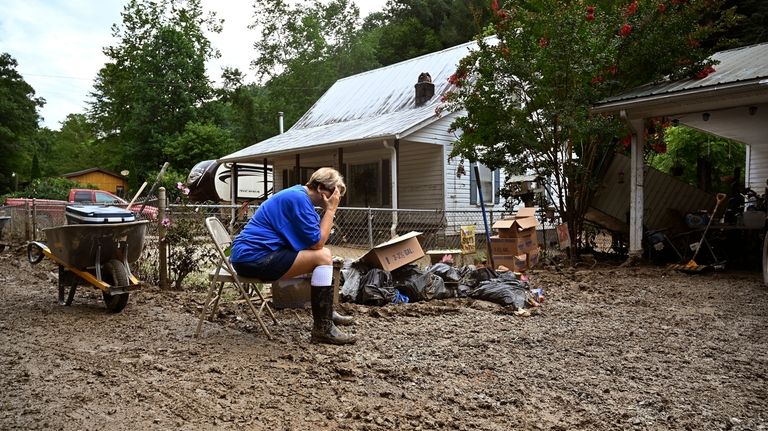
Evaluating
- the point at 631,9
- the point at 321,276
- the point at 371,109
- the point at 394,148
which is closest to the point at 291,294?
the point at 321,276

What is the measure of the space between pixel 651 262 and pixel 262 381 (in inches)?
335

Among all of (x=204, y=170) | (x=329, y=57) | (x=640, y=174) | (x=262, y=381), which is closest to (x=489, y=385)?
(x=262, y=381)

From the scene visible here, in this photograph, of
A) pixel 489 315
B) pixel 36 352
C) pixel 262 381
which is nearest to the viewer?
pixel 262 381

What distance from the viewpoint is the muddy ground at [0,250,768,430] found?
2816mm

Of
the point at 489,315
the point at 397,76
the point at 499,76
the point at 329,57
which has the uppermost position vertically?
the point at 329,57

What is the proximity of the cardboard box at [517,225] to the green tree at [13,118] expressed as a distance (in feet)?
137

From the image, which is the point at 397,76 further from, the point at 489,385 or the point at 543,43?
the point at 489,385

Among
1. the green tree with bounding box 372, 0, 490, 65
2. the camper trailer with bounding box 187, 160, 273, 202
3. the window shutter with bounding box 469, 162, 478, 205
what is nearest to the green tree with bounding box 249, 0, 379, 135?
the green tree with bounding box 372, 0, 490, 65

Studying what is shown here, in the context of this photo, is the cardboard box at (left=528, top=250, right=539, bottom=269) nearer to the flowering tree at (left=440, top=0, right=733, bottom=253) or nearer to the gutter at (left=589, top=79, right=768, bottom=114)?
the flowering tree at (left=440, top=0, right=733, bottom=253)

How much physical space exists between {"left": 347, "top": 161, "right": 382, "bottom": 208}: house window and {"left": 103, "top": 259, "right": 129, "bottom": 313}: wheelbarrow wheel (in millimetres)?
11302

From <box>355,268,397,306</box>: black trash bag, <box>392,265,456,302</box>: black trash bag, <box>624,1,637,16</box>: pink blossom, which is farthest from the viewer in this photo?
<box>624,1,637,16</box>: pink blossom

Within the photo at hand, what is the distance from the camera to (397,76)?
770 inches

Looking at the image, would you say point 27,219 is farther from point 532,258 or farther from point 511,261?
point 532,258

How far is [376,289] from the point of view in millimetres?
5973
